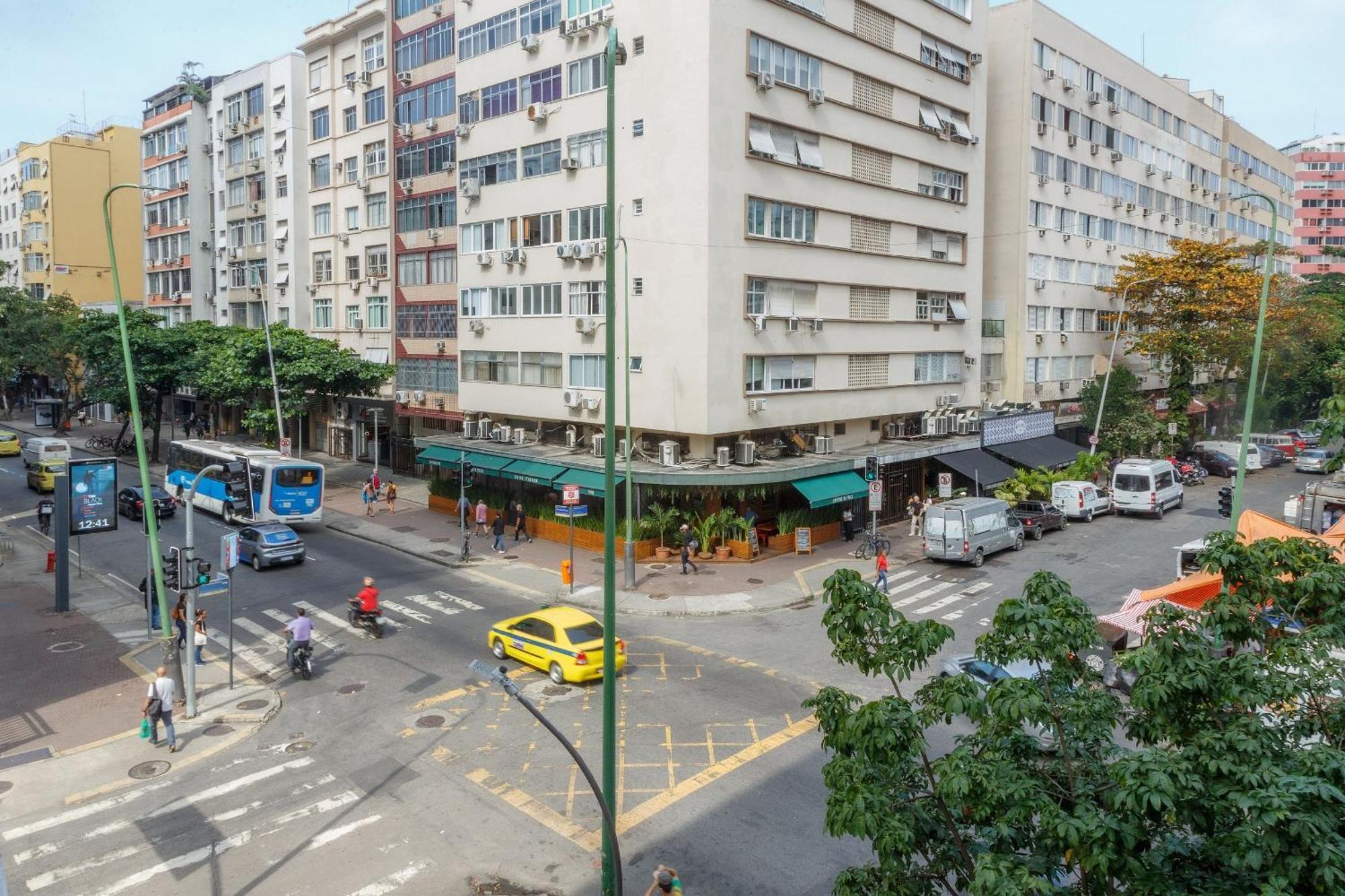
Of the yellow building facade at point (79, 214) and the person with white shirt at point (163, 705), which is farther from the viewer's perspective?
the yellow building facade at point (79, 214)

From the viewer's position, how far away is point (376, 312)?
52.2 metres

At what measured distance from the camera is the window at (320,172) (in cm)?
5485

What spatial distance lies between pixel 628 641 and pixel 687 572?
301 inches

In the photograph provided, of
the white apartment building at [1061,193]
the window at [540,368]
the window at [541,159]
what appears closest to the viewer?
the window at [541,159]

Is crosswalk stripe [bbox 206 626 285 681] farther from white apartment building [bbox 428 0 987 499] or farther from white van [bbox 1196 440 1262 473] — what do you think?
white van [bbox 1196 440 1262 473]

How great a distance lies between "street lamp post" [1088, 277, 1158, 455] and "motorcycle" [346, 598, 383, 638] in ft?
118

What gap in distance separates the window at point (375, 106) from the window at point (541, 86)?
15195mm

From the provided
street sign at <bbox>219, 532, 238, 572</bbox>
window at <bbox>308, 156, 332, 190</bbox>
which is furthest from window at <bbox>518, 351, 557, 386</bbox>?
window at <bbox>308, 156, 332, 190</bbox>

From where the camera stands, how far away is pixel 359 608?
24.4m

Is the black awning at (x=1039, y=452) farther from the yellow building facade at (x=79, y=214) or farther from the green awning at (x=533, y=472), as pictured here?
the yellow building facade at (x=79, y=214)

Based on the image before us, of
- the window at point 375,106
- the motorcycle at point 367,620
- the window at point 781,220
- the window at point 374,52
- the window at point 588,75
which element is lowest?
the motorcycle at point 367,620

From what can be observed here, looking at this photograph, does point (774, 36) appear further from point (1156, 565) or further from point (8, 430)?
point (8, 430)

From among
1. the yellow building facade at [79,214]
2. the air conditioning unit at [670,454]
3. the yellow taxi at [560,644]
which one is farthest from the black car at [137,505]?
the yellow building facade at [79,214]

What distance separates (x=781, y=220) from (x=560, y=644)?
19.6 meters
